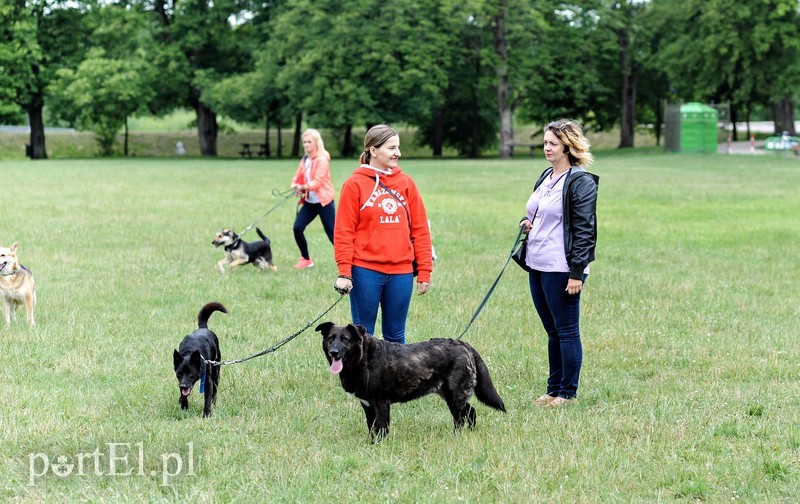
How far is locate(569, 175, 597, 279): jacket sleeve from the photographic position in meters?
6.54

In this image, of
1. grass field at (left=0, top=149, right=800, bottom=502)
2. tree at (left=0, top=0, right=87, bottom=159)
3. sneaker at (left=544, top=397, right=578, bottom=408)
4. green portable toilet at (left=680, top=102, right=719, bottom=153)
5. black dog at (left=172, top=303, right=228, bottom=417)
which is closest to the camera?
grass field at (left=0, top=149, right=800, bottom=502)

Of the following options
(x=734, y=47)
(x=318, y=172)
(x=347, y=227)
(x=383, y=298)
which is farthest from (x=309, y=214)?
(x=734, y=47)

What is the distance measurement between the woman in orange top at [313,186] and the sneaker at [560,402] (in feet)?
21.9

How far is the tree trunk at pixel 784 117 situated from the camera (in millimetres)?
62419

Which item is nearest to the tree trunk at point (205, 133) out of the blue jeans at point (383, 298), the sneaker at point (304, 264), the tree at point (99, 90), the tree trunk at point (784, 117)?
the tree at point (99, 90)

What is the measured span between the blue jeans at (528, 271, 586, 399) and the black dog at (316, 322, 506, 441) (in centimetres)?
90

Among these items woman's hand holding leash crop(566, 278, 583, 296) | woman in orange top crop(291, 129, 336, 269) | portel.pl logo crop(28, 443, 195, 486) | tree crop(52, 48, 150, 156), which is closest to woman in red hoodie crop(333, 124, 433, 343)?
woman's hand holding leash crop(566, 278, 583, 296)

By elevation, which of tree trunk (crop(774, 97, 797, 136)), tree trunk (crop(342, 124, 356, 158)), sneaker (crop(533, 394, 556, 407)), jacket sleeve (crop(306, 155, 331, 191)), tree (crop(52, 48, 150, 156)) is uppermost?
tree (crop(52, 48, 150, 156))

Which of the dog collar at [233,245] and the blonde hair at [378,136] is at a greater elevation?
the blonde hair at [378,136]

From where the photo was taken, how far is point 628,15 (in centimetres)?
6319

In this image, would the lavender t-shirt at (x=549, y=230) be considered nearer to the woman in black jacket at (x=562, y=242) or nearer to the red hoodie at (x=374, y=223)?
the woman in black jacket at (x=562, y=242)

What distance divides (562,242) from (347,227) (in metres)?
1.54

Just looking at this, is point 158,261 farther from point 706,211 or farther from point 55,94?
point 55,94

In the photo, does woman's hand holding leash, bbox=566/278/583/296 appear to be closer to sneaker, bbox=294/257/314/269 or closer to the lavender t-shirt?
the lavender t-shirt
